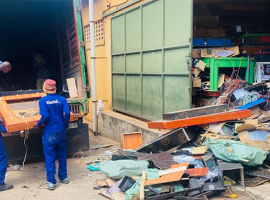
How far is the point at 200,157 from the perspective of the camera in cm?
442

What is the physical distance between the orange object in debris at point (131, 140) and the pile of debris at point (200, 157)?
660mm

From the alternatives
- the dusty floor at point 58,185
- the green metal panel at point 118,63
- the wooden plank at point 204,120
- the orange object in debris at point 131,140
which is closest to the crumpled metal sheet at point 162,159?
the wooden plank at point 204,120

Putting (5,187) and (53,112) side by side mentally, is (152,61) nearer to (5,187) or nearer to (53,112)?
(53,112)

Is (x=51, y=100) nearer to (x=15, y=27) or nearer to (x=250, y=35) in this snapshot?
(x=250, y=35)

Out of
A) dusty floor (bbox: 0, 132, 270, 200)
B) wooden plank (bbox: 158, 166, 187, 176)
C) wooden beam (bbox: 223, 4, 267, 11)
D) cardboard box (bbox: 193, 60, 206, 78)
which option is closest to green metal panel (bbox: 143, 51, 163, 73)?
cardboard box (bbox: 193, 60, 206, 78)

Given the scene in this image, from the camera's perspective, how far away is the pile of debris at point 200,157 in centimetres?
383

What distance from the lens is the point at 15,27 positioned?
8.83m

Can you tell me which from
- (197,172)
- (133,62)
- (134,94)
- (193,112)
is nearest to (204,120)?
(193,112)

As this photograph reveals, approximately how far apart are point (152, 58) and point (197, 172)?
10.2 feet

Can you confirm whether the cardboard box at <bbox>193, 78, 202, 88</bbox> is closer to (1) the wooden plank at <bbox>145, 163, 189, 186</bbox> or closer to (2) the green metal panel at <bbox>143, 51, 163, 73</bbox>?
(2) the green metal panel at <bbox>143, 51, 163, 73</bbox>

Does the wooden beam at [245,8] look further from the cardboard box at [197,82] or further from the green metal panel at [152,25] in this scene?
the cardboard box at [197,82]

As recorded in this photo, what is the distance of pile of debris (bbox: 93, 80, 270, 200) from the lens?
3.83 m

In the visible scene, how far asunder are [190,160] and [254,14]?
5458mm

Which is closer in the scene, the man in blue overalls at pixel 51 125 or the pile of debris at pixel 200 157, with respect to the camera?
the pile of debris at pixel 200 157
